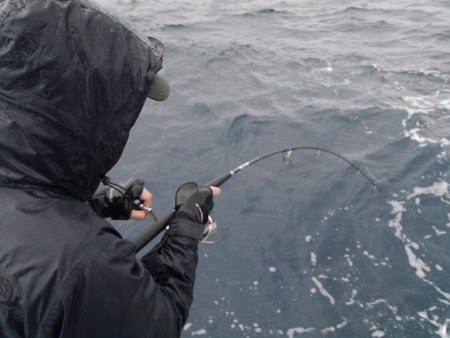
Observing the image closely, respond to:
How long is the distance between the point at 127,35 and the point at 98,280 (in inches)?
40.8

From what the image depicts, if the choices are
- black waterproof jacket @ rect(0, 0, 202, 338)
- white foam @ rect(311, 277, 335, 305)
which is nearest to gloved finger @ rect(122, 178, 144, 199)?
black waterproof jacket @ rect(0, 0, 202, 338)

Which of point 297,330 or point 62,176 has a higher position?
point 62,176

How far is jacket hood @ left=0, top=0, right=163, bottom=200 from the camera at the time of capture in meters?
1.37

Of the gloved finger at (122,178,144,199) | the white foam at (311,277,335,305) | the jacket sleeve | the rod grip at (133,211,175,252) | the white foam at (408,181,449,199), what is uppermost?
the jacket sleeve

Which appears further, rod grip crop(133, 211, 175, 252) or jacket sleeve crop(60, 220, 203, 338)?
rod grip crop(133, 211, 175, 252)

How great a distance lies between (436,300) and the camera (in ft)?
10.4

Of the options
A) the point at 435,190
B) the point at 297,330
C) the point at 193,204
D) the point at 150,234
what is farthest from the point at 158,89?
the point at 435,190

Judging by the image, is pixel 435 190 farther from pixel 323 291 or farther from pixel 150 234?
pixel 150 234

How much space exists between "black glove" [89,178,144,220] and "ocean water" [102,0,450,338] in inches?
48.6

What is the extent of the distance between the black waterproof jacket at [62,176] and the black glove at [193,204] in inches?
25.7

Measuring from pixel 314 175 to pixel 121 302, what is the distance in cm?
366

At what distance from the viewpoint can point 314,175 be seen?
472 cm

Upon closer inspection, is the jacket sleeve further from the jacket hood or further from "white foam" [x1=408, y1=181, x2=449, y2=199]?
"white foam" [x1=408, y1=181, x2=449, y2=199]

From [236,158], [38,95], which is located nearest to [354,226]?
[236,158]
